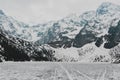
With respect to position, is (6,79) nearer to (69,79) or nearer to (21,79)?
(21,79)

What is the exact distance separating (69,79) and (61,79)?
216cm

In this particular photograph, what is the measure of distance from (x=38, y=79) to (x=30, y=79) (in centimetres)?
207

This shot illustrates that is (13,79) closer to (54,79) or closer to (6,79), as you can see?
(6,79)

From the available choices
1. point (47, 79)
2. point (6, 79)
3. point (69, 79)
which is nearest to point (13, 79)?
point (6, 79)

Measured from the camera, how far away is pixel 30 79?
75.8 metres

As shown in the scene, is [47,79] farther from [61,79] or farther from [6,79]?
[6,79]

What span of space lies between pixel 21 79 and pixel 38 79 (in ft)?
14.3

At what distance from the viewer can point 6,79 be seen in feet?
242

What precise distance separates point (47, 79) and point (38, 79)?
2330mm

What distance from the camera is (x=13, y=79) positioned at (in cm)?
7481

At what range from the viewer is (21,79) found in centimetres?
7538

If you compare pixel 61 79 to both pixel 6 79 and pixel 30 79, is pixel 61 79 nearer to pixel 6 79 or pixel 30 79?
pixel 30 79

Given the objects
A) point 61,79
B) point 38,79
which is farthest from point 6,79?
point 61,79

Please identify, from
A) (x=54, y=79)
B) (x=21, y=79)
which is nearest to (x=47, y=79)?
(x=54, y=79)
